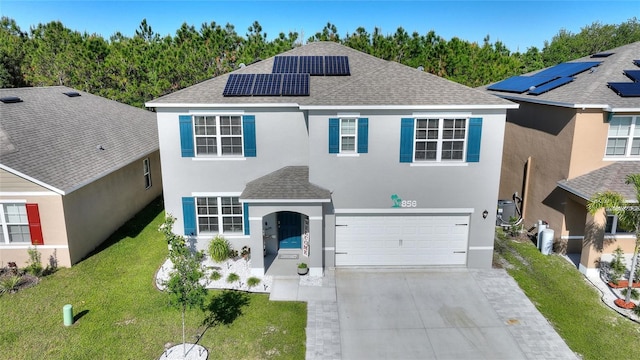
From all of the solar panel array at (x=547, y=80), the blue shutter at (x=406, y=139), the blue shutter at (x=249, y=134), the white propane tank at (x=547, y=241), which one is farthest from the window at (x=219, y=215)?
the solar panel array at (x=547, y=80)

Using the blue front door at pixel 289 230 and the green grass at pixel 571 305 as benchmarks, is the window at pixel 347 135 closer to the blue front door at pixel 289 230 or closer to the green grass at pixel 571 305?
the blue front door at pixel 289 230

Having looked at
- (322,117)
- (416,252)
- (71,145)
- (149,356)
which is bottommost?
(149,356)

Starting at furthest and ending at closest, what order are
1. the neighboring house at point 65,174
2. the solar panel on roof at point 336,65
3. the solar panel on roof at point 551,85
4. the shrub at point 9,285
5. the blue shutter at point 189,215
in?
the solar panel on roof at point 551,85 → the solar panel on roof at point 336,65 → the blue shutter at point 189,215 → the neighboring house at point 65,174 → the shrub at point 9,285

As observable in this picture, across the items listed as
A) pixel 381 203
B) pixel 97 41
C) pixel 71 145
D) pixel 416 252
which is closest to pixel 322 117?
pixel 381 203

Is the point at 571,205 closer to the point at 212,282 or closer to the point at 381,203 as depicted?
the point at 381,203

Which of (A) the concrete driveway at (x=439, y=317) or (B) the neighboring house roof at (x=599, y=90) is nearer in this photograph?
(A) the concrete driveway at (x=439, y=317)

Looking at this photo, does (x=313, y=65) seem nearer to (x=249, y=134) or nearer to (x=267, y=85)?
(x=267, y=85)
